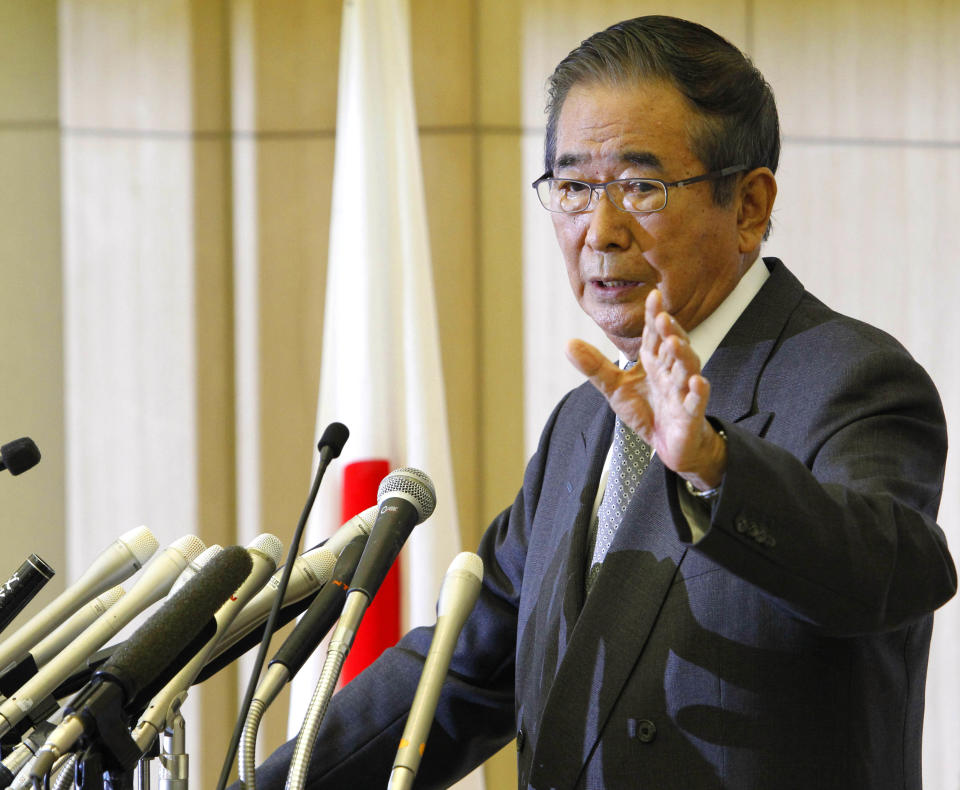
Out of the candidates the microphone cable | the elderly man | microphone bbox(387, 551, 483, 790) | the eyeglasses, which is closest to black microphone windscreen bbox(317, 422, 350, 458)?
the microphone cable

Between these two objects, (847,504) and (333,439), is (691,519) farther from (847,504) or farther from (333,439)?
(333,439)

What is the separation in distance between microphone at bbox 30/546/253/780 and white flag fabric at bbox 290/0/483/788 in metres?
1.86

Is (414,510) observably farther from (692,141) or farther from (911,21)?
(911,21)

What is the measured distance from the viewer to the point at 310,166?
3408 millimetres

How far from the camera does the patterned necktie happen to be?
1553 millimetres

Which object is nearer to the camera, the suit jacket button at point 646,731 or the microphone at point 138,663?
the microphone at point 138,663

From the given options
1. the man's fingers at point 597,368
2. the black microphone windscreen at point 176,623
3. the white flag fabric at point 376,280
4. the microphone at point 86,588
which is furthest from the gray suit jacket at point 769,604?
the white flag fabric at point 376,280

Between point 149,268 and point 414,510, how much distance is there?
2286 mm

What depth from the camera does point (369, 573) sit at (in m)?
1.20

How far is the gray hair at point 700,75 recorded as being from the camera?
1593mm

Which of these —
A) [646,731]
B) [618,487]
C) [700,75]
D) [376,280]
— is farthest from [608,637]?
[376,280]

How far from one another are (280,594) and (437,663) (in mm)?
201

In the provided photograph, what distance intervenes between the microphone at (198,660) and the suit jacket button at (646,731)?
19.3 inches

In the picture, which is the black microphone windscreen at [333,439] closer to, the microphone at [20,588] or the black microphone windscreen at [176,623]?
the black microphone windscreen at [176,623]
